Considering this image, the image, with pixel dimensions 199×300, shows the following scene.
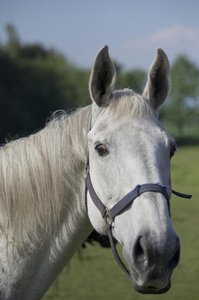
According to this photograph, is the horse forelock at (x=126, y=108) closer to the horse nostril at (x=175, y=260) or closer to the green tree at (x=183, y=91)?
the horse nostril at (x=175, y=260)

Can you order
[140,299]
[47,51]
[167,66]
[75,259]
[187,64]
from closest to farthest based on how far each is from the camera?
[167,66]
[140,299]
[75,259]
[47,51]
[187,64]

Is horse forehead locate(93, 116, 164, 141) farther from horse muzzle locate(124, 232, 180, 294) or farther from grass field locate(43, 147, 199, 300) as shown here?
grass field locate(43, 147, 199, 300)

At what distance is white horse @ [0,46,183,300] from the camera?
7.95ft

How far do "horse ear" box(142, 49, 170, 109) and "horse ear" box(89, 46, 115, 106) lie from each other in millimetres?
280

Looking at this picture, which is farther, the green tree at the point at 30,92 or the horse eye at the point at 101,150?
the green tree at the point at 30,92

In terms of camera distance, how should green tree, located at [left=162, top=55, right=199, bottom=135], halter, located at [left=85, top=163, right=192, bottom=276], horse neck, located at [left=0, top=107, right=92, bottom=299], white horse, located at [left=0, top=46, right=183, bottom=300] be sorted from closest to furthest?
1. halter, located at [left=85, top=163, right=192, bottom=276]
2. white horse, located at [left=0, top=46, right=183, bottom=300]
3. horse neck, located at [left=0, top=107, right=92, bottom=299]
4. green tree, located at [left=162, top=55, right=199, bottom=135]

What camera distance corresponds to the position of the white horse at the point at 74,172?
2.42 metres

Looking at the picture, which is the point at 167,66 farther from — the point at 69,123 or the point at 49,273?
the point at 49,273

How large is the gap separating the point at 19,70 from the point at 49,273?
40750mm

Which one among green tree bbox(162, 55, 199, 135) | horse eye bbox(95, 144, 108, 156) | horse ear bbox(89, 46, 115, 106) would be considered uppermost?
horse ear bbox(89, 46, 115, 106)

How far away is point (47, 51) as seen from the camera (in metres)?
55.6

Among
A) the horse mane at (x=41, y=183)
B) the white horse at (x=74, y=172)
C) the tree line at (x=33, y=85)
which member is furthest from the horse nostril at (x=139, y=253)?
the tree line at (x=33, y=85)

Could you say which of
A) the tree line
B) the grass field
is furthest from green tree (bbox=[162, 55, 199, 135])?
the grass field

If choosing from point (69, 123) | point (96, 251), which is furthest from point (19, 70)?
point (69, 123)
